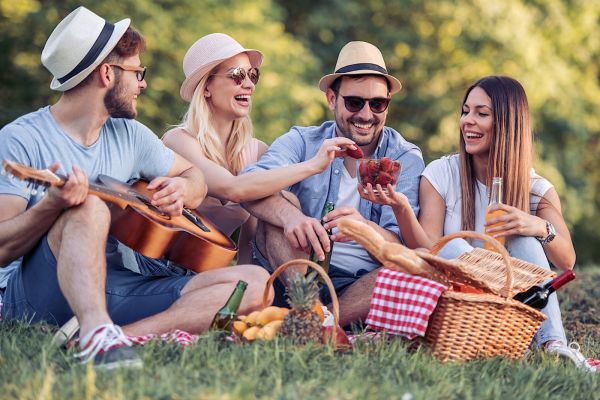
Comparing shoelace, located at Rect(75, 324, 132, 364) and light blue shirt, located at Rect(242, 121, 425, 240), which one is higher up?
light blue shirt, located at Rect(242, 121, 425, 240)

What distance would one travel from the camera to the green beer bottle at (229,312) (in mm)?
4535

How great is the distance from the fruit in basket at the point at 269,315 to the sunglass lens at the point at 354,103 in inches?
69.8

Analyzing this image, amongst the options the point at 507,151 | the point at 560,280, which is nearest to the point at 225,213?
the point at 507,151

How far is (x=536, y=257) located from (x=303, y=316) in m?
1.52

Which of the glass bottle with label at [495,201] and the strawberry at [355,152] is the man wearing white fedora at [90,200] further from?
the glass bottle with label at [495,201]

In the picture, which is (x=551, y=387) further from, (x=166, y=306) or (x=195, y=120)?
(x=195, y=120)

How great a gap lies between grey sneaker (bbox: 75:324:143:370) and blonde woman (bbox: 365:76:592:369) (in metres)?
1.94

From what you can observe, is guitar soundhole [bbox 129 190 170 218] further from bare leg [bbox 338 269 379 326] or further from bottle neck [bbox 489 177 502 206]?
bottle neck [bbox 489 177 502 206]

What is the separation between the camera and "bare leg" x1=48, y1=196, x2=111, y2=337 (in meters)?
4.09

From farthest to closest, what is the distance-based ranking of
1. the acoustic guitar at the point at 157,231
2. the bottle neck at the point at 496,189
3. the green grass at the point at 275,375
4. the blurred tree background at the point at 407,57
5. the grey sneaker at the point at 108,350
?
the blurred tree background at the point at 407,57
the bottle neck at the point at 496,189
the acoustic guitar at the point at 157,231
the grey sneaker at the point at 108,350
the green grass at the point at 275,375

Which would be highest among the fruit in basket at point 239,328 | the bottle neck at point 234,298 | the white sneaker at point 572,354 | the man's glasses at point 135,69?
the man's glasses at point 135,69

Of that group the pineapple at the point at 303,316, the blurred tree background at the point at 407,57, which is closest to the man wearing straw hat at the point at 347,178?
the pineapple at the point at 303,316

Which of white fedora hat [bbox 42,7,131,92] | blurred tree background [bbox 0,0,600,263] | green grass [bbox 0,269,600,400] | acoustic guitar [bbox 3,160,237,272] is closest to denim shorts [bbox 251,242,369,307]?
acoustic guitar [bbox 3,160,237,272]

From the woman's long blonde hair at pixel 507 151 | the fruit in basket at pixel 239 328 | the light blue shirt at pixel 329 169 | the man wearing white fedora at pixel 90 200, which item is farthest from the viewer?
the light blue shirt at pixel 329 169
